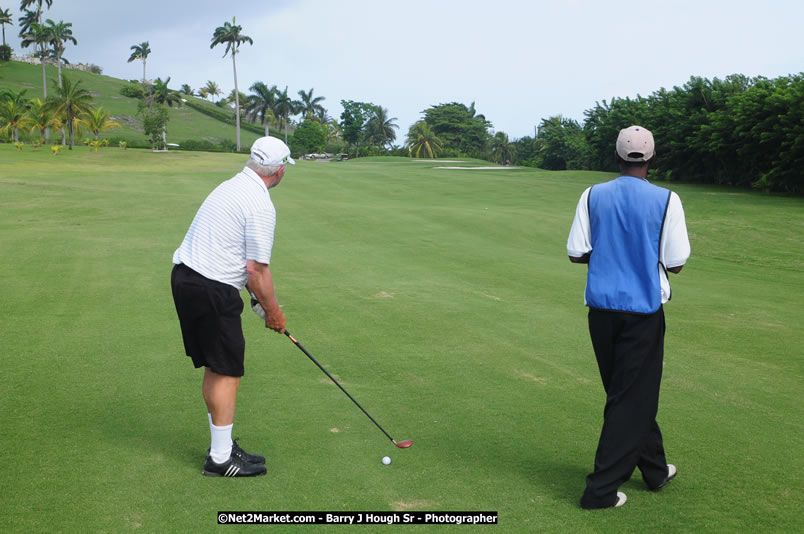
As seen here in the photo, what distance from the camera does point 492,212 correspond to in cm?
2336

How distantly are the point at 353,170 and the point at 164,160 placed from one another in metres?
18.3

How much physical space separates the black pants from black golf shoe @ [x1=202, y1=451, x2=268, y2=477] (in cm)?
211

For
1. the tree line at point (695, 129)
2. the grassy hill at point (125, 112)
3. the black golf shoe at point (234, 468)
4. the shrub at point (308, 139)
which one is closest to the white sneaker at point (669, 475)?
the black golf shoe at point (234, 468)

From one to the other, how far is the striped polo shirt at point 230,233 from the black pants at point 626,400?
7.38 ft

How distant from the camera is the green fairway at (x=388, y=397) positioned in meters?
4.14

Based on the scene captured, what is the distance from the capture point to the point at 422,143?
4090 inches

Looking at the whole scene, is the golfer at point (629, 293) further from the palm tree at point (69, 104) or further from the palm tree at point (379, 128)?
the palm tree at point (379, 128)

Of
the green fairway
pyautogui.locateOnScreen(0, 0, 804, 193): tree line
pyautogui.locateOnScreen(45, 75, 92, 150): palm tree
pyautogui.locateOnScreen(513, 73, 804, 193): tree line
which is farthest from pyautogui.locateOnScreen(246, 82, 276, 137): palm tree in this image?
the green fairway

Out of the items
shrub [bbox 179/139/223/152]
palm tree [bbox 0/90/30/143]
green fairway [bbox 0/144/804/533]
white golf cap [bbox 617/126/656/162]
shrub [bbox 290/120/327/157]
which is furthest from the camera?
shrub [bbox 290/120/327/157]

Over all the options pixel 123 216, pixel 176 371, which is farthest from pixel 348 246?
pixel 176 371

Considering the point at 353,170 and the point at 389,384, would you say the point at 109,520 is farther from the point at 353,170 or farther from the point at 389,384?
the point at 353,170

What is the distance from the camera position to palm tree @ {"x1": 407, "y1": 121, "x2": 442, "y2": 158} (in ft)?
340

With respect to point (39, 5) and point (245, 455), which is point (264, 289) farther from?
point (39, 5)

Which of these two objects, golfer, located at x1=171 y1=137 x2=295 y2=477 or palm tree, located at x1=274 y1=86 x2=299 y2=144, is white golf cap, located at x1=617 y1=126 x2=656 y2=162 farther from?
palm tree, located at x1=274 y1=86 x2=299 y2=144
